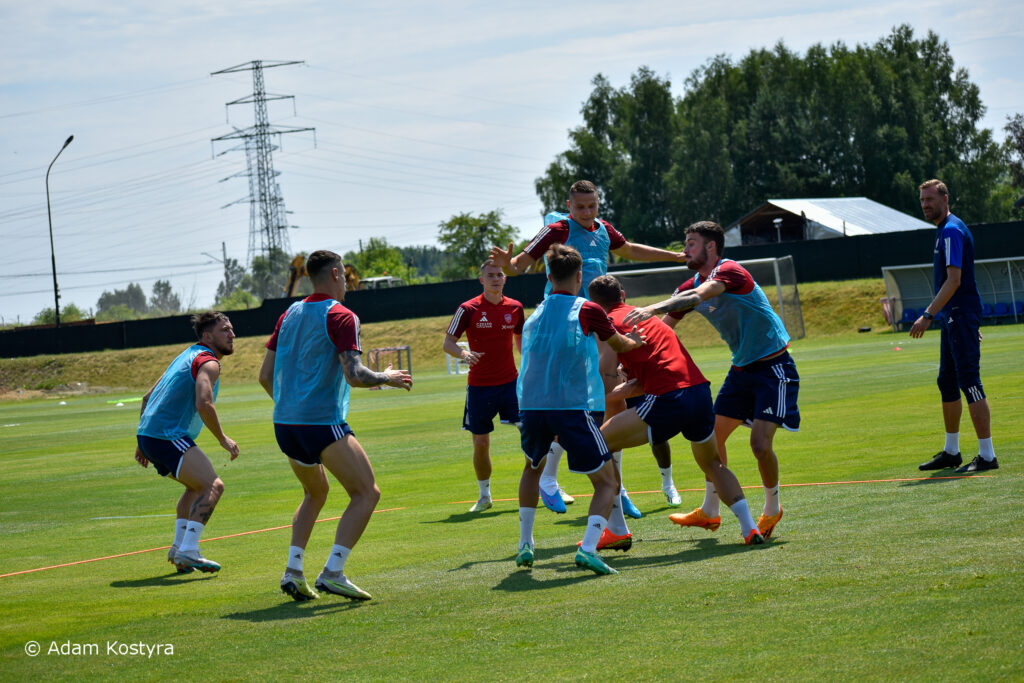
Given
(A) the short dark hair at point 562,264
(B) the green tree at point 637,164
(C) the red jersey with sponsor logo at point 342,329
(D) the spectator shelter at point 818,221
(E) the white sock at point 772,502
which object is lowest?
(E) the white sock at point 772,502

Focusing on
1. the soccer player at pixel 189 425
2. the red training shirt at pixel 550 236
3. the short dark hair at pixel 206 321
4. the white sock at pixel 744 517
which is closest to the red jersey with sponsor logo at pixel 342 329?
the soccer player at pixel 189 425

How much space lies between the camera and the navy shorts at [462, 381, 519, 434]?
11852 mm

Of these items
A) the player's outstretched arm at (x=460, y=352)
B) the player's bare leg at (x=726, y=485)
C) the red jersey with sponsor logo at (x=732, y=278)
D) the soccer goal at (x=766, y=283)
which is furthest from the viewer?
the soccer goal at (x=766, y=283)

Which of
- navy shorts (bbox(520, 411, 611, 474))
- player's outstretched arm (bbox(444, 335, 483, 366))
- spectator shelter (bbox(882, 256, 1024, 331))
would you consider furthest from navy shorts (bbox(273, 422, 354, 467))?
spectator shelter (bbox(882, 256, 1024, 331))

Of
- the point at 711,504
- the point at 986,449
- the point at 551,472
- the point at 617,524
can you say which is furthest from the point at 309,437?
the point at 986,449

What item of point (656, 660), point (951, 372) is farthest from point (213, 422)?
point (951, 372)

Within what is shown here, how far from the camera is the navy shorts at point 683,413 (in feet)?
26.6

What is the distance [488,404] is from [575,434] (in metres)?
4.43

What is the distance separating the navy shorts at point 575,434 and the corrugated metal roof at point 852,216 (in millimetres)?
67195

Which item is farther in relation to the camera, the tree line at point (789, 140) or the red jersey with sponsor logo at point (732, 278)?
the tree line at point (789, 140)

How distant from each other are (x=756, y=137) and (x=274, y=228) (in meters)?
41.8

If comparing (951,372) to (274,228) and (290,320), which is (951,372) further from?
(274,228)

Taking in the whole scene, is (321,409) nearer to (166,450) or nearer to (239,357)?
(166,450)

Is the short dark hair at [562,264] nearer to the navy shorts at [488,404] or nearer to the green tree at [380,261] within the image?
the navy shorts at [488,404]
